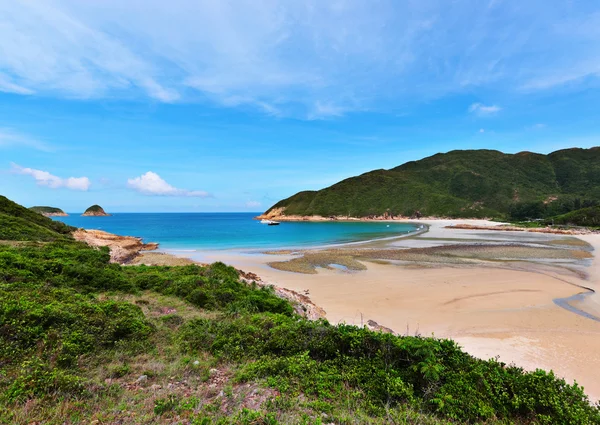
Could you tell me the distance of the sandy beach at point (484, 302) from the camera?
26.4ft

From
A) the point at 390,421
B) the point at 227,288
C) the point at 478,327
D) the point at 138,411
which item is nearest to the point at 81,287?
the point at 227,288

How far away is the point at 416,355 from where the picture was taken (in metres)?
4.98

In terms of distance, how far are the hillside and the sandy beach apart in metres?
85.7

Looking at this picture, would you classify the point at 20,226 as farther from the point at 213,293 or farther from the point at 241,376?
the point at 241,376

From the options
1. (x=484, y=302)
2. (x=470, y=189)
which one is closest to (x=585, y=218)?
(x=470, y=189)

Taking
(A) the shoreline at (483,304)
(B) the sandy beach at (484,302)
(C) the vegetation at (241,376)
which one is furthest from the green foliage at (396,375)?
(B) the sandy beach at (484,302)

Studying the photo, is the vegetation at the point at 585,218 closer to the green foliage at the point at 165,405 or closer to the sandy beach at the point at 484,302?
the sandy beach at the point at 484,302

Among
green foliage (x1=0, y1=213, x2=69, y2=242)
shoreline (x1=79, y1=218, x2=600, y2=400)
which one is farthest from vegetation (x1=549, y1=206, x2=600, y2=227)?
green foliage (x1=0, y1=213, x2=69, y2=242)

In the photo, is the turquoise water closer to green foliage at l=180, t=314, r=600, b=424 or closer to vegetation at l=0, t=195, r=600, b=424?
vegetation at l=0, t=195, r=600, b=424

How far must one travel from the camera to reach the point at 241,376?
482cm

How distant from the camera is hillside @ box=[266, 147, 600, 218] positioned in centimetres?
10375

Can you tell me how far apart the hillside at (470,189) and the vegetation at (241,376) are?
341ft

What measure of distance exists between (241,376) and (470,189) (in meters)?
141

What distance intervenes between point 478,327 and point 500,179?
143386 mm
